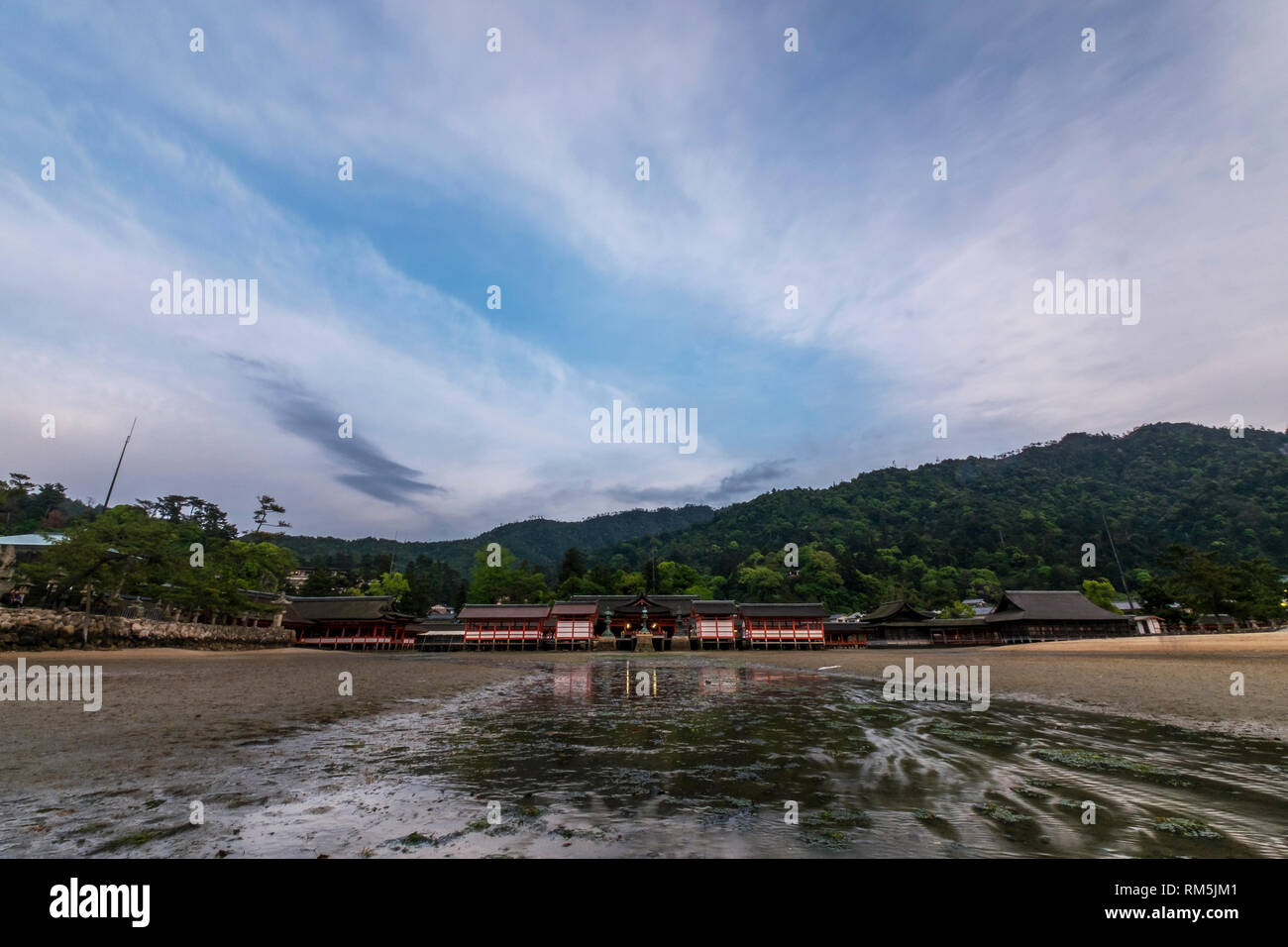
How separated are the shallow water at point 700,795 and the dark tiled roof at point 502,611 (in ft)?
175

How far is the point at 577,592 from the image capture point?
8581cm

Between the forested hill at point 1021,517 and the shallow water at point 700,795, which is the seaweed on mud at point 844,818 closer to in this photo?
the shallow water at point 700,795

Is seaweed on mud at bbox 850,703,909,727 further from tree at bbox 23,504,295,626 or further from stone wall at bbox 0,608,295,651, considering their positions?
stone wall at bbox 0,608,295,651

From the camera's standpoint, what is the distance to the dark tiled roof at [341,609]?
Answer: 60.6m

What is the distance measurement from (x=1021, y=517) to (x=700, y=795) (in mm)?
138647

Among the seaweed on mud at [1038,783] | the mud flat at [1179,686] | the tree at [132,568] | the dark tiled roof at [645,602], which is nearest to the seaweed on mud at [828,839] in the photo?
the seaweed on mud at [1038,783]

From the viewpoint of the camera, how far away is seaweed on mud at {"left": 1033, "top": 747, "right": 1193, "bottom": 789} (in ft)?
24.1

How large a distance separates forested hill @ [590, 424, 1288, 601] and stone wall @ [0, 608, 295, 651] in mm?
70831

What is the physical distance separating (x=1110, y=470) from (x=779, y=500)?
93772 millimetres

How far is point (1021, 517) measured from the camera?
118062mm

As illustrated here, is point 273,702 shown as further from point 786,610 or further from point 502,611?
point 786,610
